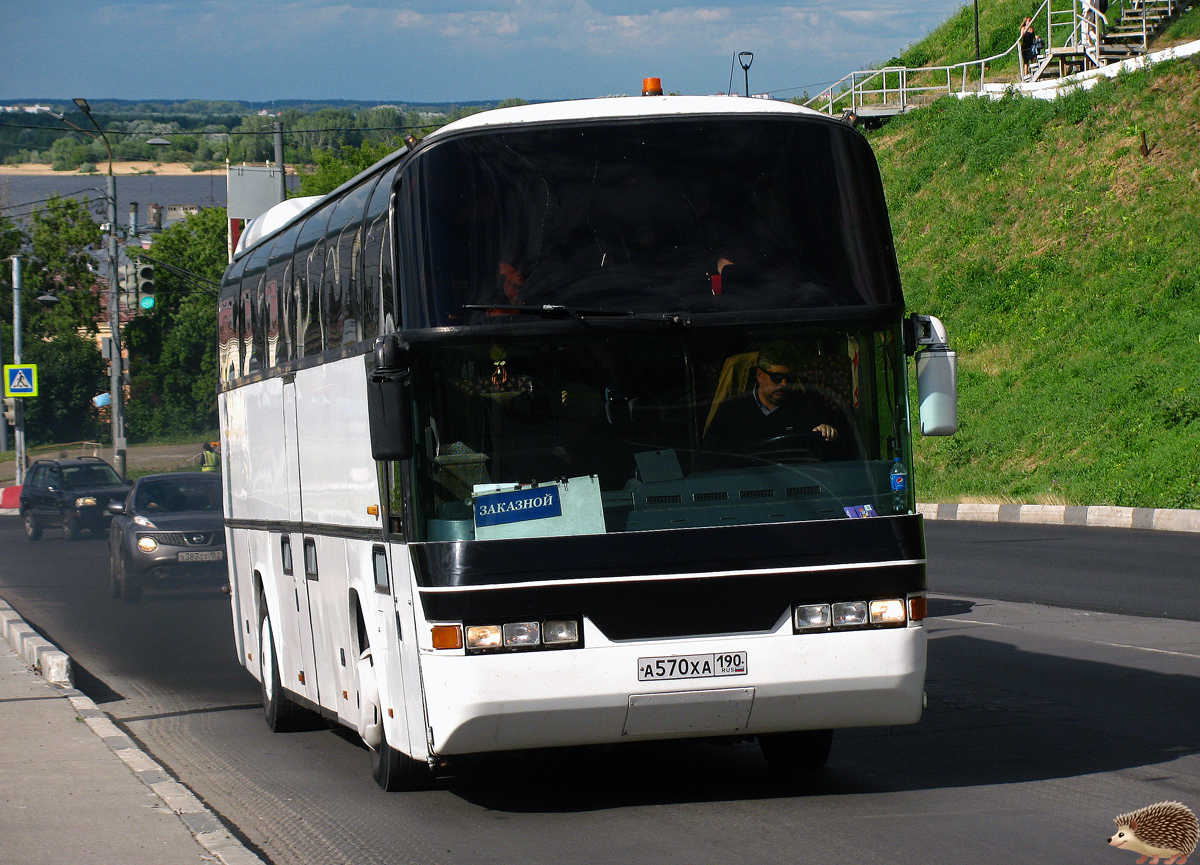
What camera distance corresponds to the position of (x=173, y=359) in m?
86.9

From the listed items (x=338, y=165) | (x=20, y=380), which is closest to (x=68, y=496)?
(x=20, y=380)

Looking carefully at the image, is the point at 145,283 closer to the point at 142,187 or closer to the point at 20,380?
the point at 20,380

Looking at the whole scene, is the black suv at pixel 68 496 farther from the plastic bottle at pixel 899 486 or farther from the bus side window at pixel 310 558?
the plastic bottle at pixel 899 486

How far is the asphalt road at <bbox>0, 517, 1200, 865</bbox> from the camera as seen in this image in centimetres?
618

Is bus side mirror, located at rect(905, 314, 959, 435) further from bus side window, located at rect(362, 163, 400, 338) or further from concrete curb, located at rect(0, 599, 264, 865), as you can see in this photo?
concrete curb, located at rect(0, 599, 264, 865)

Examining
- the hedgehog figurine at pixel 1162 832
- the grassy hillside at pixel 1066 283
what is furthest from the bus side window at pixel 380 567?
the grassy hillside at pixel 1066 283

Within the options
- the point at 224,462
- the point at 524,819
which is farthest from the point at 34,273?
the point at 524,819

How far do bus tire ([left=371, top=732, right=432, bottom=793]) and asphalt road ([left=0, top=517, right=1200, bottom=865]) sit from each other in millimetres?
71

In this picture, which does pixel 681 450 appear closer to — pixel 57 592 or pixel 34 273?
pixel 57 592

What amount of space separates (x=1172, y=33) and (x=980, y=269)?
9.67 m

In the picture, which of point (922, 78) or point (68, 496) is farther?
point (922, 78)

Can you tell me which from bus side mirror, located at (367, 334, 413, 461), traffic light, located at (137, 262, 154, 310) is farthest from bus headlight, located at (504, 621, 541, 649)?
traffic light, located at (137, 262, 154, 310)

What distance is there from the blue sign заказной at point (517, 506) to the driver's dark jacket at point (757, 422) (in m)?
0.71

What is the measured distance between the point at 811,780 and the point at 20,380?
132ft
